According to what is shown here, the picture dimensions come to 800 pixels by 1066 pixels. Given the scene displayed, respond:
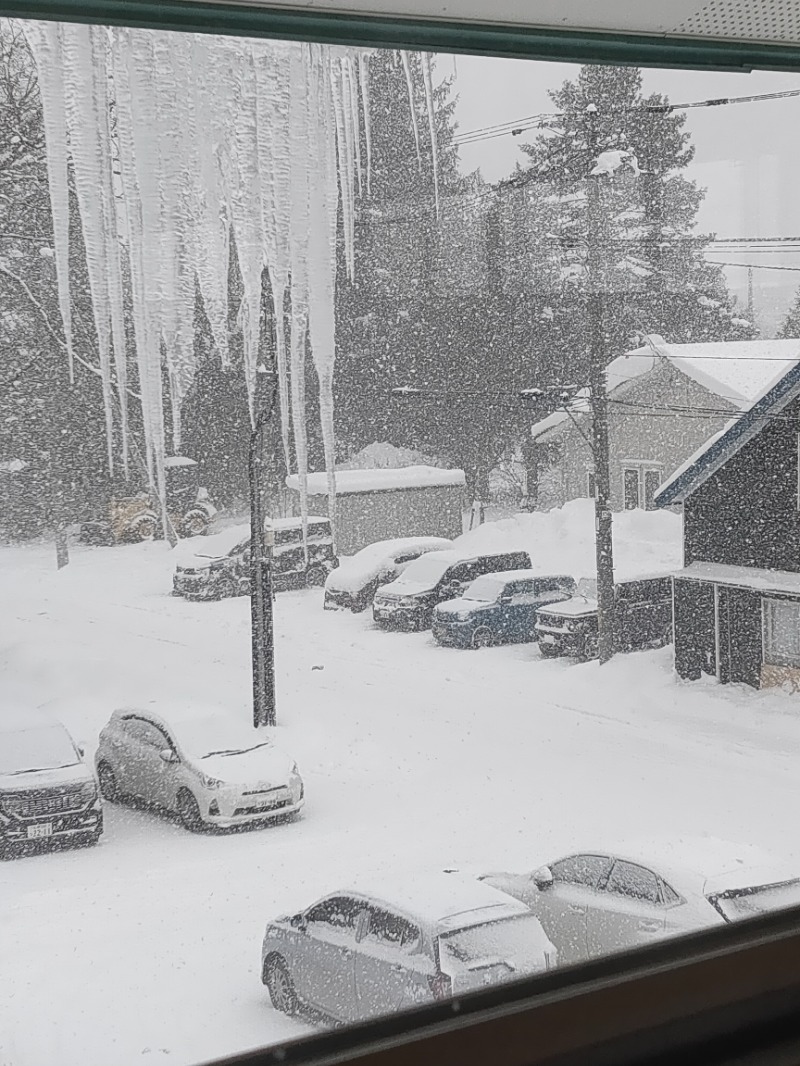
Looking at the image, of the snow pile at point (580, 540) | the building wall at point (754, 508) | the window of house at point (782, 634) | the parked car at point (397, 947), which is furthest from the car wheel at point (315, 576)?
the window of house at point (782, 634)

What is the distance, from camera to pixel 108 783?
1273 millimetres

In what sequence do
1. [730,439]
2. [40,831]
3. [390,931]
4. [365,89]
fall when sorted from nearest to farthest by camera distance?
[40,831] → [390,931] → [365,89] → [730,439]

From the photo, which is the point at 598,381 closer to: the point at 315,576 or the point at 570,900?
the point at 315,576

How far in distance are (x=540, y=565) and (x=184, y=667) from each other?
61 centimetres

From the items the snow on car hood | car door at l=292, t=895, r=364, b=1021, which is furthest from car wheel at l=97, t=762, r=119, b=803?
car door at l=292, t=895, r=364, b=1021

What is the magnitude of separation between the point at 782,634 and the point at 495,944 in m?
0.86

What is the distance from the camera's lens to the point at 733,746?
5.52 ft

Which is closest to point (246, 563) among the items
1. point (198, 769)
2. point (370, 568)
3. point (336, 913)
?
point (370, 568)

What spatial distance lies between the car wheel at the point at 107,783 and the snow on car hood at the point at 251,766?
0.11 m

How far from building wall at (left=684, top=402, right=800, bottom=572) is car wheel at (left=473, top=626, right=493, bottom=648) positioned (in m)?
0.40

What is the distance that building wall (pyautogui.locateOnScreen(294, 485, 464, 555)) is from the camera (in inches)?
56.3

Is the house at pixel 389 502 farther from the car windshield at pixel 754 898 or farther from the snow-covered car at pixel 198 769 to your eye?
the car windshield at pixel 754 898

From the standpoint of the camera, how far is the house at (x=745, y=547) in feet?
5.41

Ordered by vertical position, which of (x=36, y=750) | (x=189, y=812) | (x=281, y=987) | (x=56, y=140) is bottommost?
(x=281, y=987)
